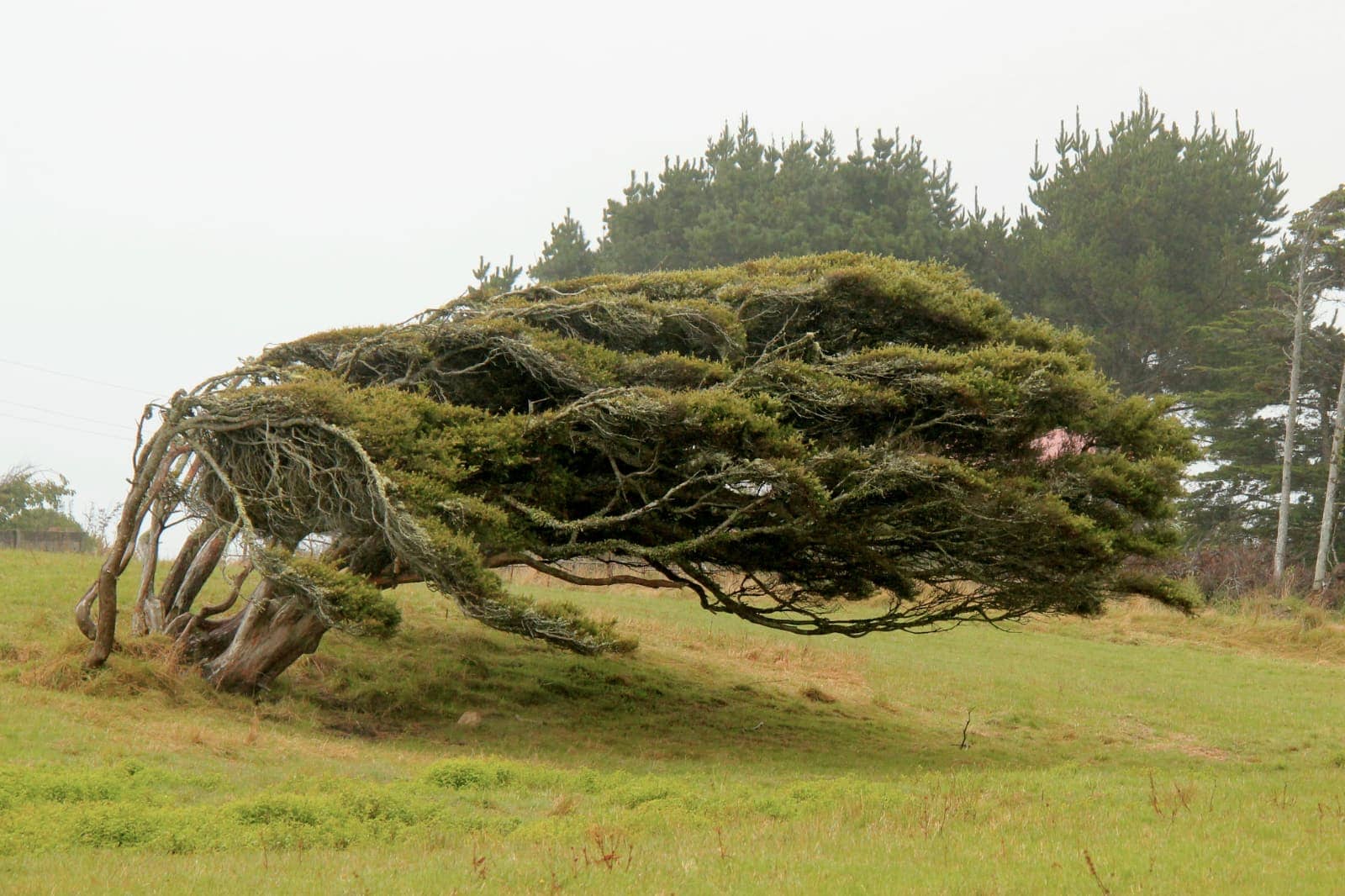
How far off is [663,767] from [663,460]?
444 cm

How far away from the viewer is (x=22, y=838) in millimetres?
9031

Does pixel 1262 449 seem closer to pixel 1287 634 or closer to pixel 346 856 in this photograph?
pixel 1287 634

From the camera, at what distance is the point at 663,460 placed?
1692 cm

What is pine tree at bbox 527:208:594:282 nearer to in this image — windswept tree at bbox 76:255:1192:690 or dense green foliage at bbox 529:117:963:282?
dense green foliage at bbox 529:117:963:282

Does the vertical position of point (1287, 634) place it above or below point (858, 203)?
below

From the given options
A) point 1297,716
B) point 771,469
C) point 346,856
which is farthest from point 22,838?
point 1297,716

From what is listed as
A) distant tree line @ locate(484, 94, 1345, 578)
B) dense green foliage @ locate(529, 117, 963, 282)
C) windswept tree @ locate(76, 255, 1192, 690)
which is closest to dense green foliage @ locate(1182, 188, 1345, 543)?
distant tree line @ locate(484, 94, 1345, 578)

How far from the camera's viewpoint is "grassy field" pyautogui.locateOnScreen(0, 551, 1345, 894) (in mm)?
8250

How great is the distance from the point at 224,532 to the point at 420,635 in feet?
25.1

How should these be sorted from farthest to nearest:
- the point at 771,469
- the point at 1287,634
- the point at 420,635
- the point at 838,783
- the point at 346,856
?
the point at 1287,634
the point at 420,635
the point at 771,469
the point at 838,783
the point at 346,856

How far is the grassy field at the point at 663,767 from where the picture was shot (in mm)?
8250

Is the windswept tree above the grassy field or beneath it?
above

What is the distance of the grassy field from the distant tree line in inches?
716

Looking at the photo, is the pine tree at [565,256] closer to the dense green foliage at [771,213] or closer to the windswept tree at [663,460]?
the dense green foliage at [771,213]
